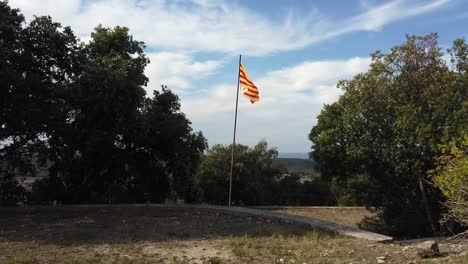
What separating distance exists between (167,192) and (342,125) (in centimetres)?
576

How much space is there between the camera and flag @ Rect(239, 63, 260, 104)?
1324cm

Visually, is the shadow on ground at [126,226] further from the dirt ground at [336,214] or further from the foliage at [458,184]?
the dirt ground at [336,214]

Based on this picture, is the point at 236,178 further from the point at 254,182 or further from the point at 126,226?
the point at 126,226

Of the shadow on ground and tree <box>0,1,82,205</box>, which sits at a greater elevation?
tree <box>0,1,82,205</box>

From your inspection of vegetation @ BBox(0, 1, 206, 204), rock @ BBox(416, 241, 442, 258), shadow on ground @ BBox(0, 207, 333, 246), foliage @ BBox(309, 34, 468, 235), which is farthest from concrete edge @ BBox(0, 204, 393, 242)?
foliage @ BBox(309, 34, 468, 235)

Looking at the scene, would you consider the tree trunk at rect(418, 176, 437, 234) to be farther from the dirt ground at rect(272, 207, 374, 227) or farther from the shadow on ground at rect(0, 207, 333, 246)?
the shadow on ground at rect(0, 207, 333, 246)

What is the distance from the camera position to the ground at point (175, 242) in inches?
249

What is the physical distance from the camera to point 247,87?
1324 cm

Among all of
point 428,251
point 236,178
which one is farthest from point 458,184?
point 236,178

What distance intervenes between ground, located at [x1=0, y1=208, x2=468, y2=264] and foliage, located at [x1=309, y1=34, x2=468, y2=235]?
353 cm

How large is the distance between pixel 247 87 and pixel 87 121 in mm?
4494

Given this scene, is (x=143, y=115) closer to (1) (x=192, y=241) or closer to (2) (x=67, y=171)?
(2) (x=67, y=171)

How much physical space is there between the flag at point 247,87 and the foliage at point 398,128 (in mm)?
1988

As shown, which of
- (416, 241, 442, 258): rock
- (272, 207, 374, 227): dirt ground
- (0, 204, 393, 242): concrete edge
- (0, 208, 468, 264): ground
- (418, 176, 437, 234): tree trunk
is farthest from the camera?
(272, 207, 374, 227): dirt ground
